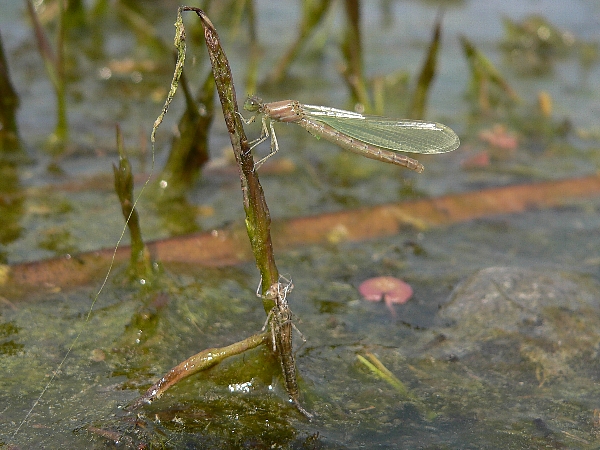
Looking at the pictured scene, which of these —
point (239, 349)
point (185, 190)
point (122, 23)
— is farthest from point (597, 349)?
point (122, 23)

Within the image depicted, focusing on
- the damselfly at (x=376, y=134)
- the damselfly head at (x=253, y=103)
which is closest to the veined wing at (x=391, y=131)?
the damselfly at (x=376, y=134)

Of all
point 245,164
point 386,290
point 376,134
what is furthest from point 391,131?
point 245,164

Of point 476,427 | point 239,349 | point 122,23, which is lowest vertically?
point 476,427

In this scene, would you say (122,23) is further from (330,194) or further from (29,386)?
(29,386)

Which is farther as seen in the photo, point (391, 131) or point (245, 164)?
point (391, 131)

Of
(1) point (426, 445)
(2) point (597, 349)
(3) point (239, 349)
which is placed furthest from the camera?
(2) point (597, 349)

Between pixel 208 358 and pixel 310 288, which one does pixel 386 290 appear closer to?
pixel 310 288

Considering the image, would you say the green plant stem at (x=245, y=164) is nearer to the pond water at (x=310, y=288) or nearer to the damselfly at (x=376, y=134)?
the pond water at (x=310, y=288)
